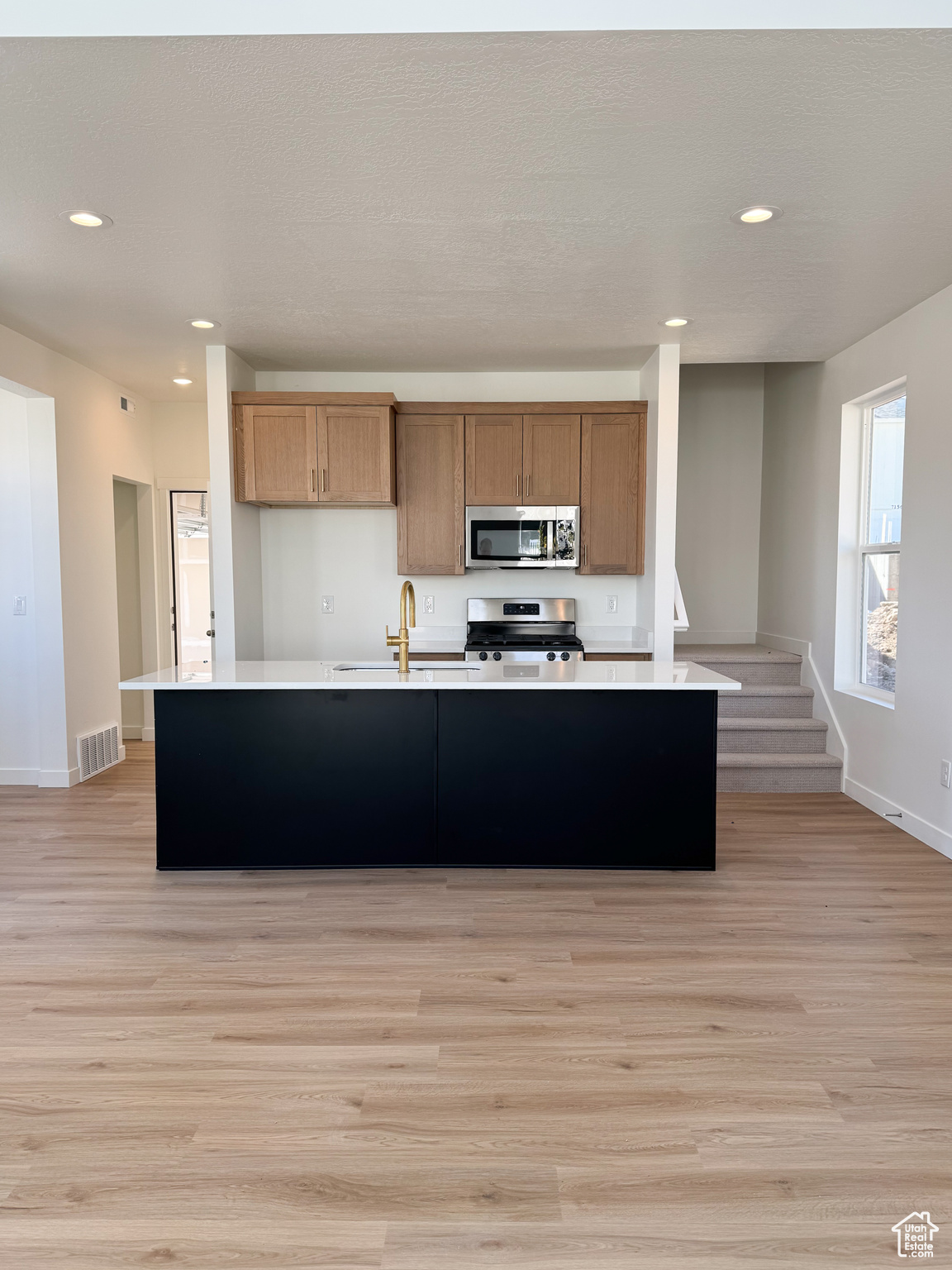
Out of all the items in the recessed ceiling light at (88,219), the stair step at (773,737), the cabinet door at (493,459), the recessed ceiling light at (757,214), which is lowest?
the stair step at (773,737)

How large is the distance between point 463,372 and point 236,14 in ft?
11.6

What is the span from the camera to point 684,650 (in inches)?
226

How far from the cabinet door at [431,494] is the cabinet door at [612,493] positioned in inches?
31.7

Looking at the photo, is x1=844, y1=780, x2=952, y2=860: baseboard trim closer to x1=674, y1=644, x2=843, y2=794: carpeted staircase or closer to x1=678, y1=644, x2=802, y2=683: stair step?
x1=674, y1=644, x2=843, y2=794: carpeted staircase

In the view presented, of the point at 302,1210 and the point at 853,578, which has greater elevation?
the point at 853,578

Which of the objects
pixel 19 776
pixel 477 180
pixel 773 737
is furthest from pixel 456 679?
pixel 19 776

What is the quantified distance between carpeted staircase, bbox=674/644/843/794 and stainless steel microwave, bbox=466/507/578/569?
1.14 meters

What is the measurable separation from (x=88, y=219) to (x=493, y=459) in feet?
8.92

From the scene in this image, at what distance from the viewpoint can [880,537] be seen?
15.0ft

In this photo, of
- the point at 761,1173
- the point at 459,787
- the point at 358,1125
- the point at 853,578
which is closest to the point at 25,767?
the point at 459,787

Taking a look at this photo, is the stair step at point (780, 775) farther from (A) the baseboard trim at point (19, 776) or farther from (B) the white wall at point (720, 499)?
(A) the baseboard trim at point (19, 776)

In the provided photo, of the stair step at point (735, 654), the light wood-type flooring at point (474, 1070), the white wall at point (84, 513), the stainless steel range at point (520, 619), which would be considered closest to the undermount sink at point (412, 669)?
the light wood-type flooring at point (474, 1070)

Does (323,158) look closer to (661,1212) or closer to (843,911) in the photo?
(661,1212)

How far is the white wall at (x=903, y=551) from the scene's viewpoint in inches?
149
